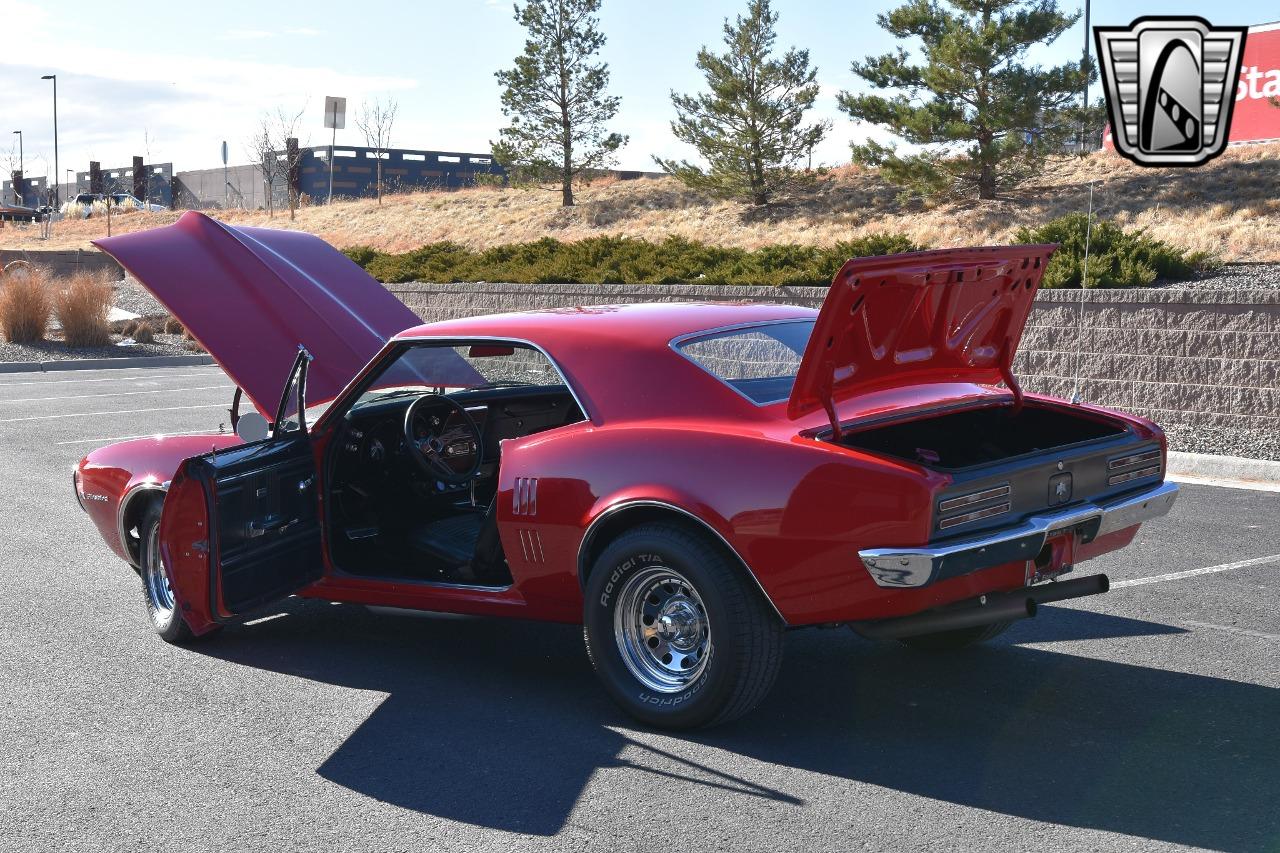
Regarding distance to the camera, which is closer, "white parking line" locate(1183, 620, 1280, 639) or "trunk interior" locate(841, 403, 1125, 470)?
"trunk interior" locate(841, 403, 1125, 470)

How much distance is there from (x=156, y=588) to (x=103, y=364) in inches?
712

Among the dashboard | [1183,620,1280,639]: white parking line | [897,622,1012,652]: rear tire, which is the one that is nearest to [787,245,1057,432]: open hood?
[897,622,1012,652]: rear tire

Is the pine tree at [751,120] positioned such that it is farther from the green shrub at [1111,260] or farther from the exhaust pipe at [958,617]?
the exhaust pipe at [958,617]

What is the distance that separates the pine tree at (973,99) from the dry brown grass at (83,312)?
52.0 ft

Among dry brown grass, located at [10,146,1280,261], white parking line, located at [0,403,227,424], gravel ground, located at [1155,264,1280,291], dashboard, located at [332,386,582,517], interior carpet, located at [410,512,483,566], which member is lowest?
white parking line, located at [0,403,227,424]

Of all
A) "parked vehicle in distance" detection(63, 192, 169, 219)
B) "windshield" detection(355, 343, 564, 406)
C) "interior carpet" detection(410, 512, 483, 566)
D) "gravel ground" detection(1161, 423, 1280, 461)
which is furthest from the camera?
"parked vehicle in distance" detection(63, 192, 169, 219)

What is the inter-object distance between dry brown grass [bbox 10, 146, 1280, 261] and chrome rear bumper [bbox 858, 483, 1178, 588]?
16368 mm

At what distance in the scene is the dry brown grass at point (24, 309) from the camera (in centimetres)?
2386

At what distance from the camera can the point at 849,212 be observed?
32188 millimetres

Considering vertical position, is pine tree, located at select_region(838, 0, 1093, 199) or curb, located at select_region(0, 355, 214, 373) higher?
pine tree, located at select_region(838, 0, 1093, 199)

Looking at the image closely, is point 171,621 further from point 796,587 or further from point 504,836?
point 796,587

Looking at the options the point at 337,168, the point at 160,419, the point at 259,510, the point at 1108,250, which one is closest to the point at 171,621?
the point at 259,510

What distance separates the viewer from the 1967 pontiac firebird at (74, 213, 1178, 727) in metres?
4.30

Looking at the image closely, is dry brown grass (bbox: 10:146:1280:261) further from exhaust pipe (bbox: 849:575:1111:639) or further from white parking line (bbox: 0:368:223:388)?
exhaust pipe (bbox: 849:575:1111:639)
